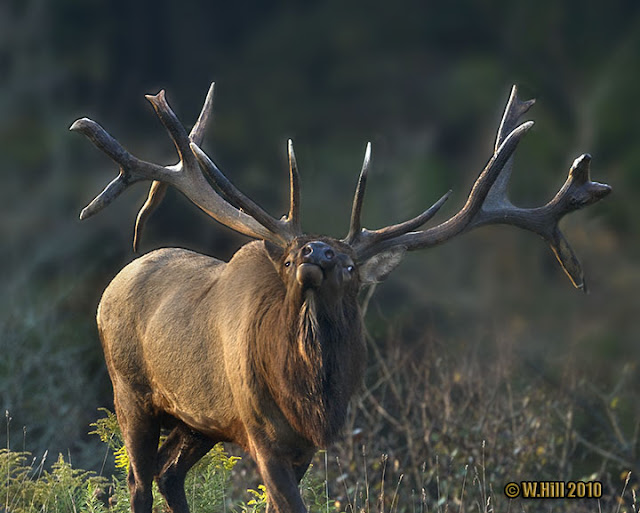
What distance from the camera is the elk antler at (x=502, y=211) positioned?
5.93 metres

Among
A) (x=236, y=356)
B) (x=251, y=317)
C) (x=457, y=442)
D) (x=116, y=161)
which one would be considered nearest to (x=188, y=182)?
(x=116, y=161)

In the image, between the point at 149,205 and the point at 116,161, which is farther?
the point at 149,205

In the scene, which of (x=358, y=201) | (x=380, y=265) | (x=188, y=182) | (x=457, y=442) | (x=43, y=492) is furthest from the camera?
(x=457, y=442)

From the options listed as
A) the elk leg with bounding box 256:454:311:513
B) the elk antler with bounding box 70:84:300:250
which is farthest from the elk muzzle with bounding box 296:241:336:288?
the elk leg with bounding box 256:454:311:513

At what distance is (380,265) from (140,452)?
1.63m

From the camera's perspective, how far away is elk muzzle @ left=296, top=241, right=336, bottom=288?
5.33 meters

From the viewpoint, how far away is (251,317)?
19.2 ft

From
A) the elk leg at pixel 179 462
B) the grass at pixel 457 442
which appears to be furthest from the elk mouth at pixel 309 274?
the grass at pixel 457 442

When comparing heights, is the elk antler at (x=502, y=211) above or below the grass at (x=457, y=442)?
above

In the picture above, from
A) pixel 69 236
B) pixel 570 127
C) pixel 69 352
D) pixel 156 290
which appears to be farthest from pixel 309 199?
pixel 570 127

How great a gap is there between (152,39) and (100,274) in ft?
44.2

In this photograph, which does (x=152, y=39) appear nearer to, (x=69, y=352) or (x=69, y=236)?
(x=69, y=236)

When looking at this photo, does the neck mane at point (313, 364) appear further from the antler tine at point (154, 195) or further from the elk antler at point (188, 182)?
the antler tine at point (154, 195)

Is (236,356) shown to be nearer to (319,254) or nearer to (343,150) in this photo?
(319,254)
